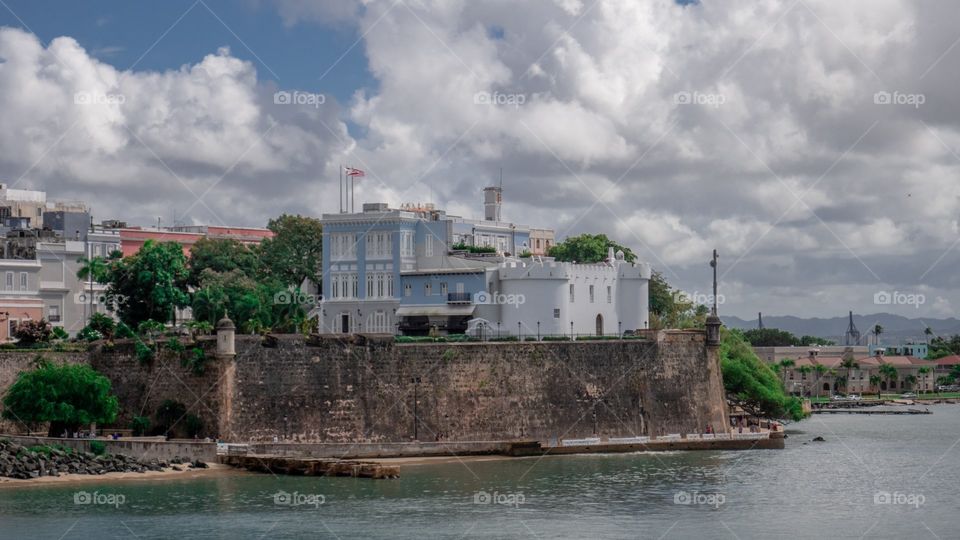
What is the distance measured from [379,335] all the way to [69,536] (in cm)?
1929

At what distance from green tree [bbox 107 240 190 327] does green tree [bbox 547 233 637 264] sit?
86.3 feet

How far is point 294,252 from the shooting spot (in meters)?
83.5

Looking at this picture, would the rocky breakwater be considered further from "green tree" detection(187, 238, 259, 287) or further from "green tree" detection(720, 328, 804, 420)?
"green tree" detection(720, 328, 804, 420)

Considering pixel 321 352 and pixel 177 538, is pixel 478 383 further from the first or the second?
pixel 177 538

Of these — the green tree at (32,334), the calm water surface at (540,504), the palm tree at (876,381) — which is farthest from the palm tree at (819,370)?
the green tree at (32,334)

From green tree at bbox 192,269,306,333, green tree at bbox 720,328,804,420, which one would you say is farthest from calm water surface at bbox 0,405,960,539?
green tree at bbox 720,328,804,420

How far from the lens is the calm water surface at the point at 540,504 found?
42.6m

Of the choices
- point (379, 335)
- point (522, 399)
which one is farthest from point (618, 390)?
point (379, 335)

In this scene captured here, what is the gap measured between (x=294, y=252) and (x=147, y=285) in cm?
1926

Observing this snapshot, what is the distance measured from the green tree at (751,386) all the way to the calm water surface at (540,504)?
13310 millimetres

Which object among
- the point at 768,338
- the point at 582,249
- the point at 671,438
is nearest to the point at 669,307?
the point at 582,249

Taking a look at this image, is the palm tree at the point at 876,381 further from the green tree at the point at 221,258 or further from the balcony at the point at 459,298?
the balcony at the point at 459,298

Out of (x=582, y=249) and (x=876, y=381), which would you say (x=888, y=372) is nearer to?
(x=876, y=381)

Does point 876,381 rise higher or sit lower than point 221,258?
lower
